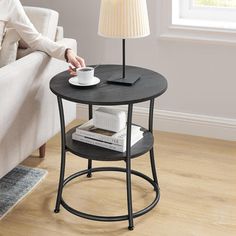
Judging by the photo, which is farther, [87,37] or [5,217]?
[87,37]

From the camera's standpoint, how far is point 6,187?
8.67 feet

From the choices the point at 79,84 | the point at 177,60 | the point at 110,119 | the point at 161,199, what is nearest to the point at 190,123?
the point at 177,60

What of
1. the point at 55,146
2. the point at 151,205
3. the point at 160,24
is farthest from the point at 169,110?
the point at 151,205

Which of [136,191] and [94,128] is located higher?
[94,128]

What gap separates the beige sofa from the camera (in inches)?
92.3

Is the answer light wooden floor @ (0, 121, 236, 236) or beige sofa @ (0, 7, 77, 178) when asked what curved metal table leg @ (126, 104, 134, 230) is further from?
beige sofa @ (0, 7, 77, 178)

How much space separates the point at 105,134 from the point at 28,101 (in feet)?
1.40

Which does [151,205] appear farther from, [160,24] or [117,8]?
[160,24]

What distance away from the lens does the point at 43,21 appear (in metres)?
2.79

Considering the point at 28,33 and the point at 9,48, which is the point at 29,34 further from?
the point at 9,48

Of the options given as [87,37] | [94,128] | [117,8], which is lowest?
[94,128]

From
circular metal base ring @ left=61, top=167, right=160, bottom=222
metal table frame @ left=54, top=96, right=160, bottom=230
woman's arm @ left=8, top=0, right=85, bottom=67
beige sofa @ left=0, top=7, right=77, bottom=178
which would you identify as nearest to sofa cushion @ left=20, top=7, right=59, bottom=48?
beige sofa @ left=0, top=7, right=77, bottom=178

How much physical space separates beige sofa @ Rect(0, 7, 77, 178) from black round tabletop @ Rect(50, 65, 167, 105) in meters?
0.15

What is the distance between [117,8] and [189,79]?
1128 mm
